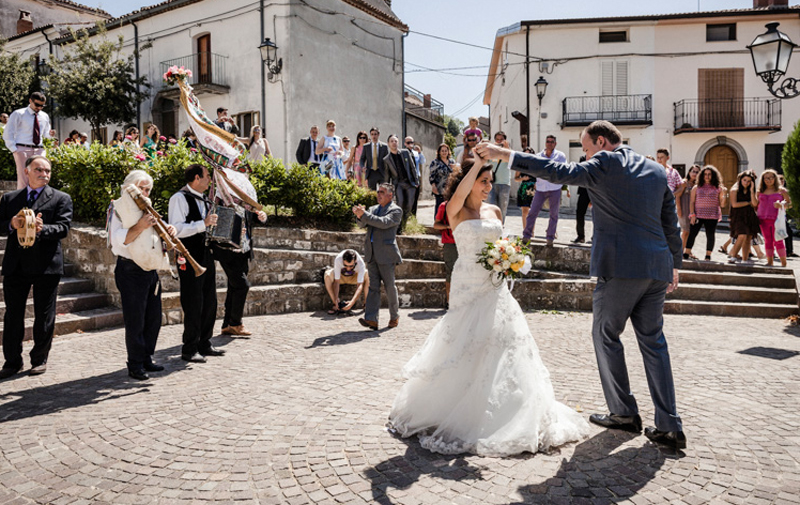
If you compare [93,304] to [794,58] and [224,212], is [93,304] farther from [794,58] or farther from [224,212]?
[794,58]

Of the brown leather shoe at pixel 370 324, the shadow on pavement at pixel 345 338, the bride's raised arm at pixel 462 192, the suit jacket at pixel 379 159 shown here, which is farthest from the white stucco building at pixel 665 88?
the bride's raised arm at pixel 462 192

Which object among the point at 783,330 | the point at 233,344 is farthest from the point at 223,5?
the point at 783,330

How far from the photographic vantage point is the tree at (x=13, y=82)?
2556 cm

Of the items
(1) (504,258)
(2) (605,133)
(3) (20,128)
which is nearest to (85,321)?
(3) (20,128)

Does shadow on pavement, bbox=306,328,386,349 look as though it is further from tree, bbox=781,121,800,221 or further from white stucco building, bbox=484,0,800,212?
white stucco building, bbox=484,0,800,212

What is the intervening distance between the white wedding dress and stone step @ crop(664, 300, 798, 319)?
6.42m

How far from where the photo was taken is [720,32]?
1086 inches

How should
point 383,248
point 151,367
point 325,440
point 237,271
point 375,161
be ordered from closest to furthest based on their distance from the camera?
point 325,440 < point 151,367 < point 237,271 < point 383,248 < point 375,161

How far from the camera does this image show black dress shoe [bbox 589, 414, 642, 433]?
4.24 m

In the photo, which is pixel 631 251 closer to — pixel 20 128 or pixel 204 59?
pixel 20 128

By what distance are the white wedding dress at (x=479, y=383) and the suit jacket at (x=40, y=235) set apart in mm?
3914

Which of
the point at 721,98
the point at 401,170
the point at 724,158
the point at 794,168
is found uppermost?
the point at 721,98

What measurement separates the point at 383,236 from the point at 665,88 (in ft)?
80.3

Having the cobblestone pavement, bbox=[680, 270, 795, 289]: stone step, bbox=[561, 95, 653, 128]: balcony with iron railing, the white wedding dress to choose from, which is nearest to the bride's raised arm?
the white wedding dress
